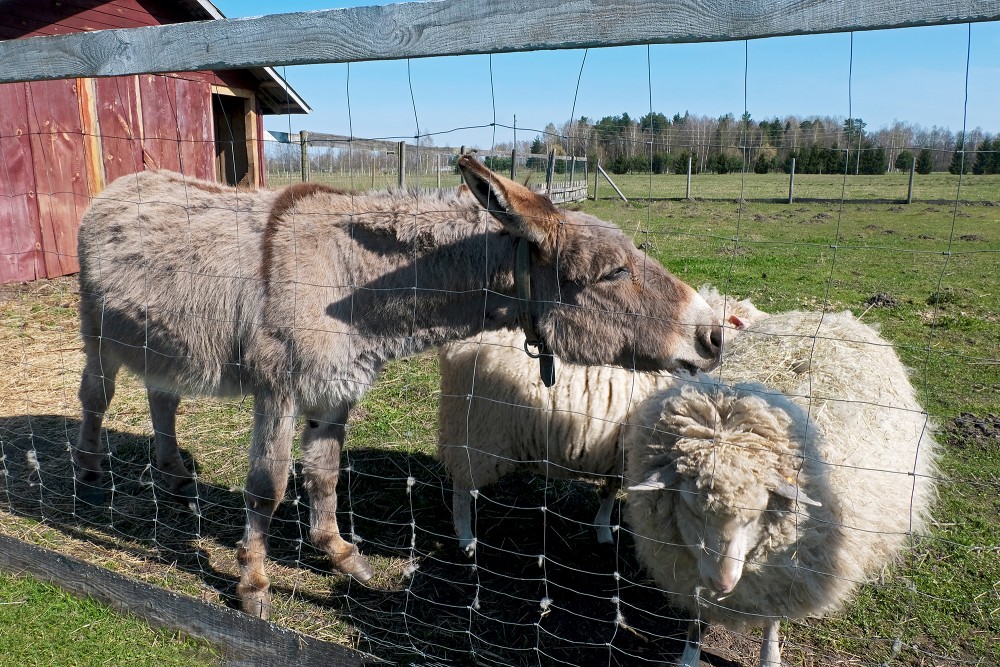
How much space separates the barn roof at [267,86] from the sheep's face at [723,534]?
10362 millimetres

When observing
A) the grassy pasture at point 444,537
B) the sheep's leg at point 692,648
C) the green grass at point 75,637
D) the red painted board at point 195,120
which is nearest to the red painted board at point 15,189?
the red painted board at point 195,120

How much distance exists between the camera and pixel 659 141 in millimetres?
2396

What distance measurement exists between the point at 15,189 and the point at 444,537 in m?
8.97

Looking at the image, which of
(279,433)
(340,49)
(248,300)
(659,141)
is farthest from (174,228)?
(659,141)

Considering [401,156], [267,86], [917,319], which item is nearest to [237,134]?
[267,86]

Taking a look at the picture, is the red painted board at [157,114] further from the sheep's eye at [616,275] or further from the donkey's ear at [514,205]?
the sheep's eye at [616,275]

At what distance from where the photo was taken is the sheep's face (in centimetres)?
267

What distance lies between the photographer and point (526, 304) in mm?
3002

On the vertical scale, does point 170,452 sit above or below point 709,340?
below

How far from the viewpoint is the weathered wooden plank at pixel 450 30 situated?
6.14 ft

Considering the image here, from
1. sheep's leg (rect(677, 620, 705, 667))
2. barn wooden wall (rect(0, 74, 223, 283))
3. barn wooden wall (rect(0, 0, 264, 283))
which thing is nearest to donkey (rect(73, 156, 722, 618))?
sheep's leg (rect(677, 620, 705, 667))

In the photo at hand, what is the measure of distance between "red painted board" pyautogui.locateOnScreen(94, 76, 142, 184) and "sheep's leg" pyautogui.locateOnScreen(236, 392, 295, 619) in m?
8.69

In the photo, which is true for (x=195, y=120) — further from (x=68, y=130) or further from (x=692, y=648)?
(x=692, y=648)

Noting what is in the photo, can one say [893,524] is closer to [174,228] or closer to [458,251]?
[458,251]
